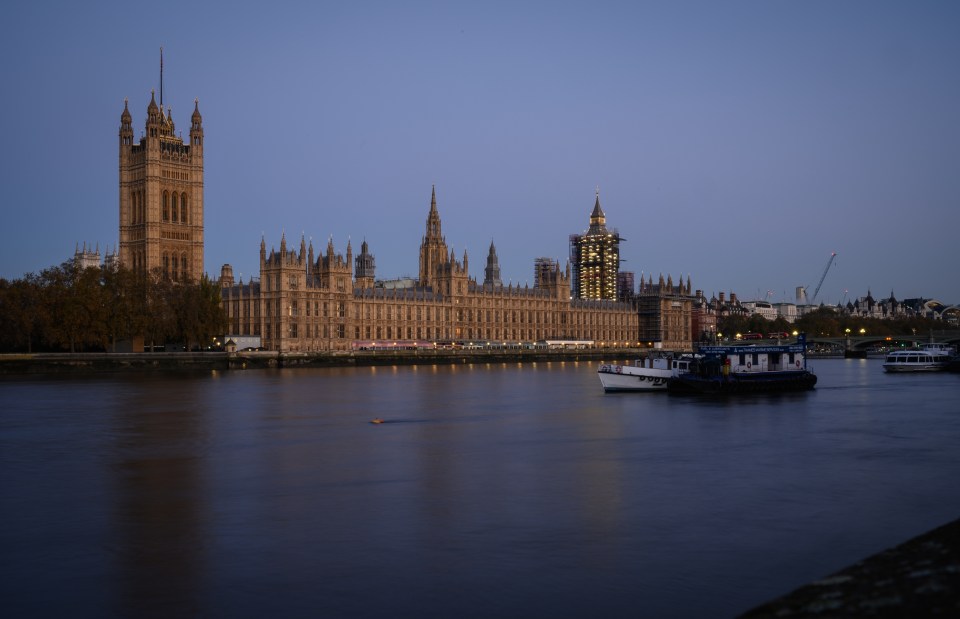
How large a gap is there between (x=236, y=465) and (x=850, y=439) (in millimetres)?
21712

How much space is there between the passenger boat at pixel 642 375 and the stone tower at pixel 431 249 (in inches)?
3393

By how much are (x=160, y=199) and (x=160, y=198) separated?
19 cm

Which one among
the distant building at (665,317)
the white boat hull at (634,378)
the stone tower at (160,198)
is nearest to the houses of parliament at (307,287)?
the stone tower at (160,198)

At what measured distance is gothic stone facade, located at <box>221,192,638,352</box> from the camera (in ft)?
379

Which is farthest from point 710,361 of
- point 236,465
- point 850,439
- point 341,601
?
point 341,601

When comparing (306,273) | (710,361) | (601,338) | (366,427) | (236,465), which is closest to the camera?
(236,465)

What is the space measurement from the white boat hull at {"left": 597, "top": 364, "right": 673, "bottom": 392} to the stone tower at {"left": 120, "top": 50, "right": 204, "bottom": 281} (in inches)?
2937

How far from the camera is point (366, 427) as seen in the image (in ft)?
134

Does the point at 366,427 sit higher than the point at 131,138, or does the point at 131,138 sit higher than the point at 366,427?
the point at 131,138

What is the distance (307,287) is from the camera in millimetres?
117312

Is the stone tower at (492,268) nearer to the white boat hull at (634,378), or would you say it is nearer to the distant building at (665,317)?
the distant building at (665,317)

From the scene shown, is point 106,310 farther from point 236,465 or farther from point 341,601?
point 341,601

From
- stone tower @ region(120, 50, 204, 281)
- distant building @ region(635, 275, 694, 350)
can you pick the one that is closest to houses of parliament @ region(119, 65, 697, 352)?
stone tower @ region(120, 50, 204, 281)

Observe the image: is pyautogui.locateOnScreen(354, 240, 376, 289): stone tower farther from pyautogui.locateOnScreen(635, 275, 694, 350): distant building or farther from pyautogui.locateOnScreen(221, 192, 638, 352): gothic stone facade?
pyautogui.locateOnScreen(635, 275, 694, 350): distant building
